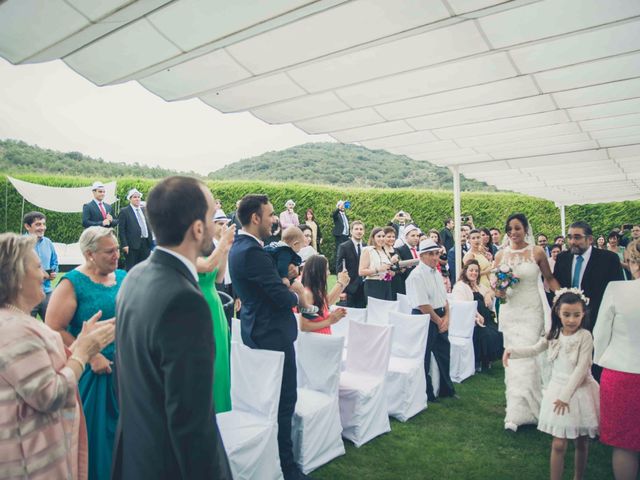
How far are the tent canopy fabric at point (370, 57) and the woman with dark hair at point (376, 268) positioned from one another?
168 centimetres

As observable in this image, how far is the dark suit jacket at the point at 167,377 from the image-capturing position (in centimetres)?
136

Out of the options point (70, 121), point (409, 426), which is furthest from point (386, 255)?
point (70, 121)

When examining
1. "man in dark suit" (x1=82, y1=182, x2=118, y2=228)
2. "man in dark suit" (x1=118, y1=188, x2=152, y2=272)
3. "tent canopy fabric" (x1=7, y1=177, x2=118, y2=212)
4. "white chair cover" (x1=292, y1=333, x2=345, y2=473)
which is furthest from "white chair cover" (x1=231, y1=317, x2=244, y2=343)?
"tent canopy fabric" (x1=7, y1=177, x2=118, y2=212)

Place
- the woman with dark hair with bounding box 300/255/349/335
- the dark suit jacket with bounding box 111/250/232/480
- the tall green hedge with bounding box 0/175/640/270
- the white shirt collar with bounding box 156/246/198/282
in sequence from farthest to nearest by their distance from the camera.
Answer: the tall green hedge with bounding box 0/175/640/270 < the woman with dark hair with bounding box 300/255/349/335 < the white shirt collar with bounding box 156/246/198/282 < the dark suit jacket with bounding box 111/250/232/480

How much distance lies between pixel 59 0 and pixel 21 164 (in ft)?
A: 150

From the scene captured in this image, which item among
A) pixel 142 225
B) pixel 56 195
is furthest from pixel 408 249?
pixel 56 195

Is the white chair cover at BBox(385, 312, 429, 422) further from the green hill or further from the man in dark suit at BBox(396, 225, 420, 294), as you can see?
the green hill

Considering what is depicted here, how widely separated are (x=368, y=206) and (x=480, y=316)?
13.0 m

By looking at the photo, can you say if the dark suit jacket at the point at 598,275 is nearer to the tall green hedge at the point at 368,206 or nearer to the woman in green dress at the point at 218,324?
the woman in green dress at the point at 218,324

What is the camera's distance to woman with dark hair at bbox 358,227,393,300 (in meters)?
7.07

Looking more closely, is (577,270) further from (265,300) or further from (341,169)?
(341,169)

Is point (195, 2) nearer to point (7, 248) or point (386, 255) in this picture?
point (7, 248)

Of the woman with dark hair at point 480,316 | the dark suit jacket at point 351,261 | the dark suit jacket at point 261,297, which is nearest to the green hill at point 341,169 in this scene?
the dark suit jacket at point 351,261

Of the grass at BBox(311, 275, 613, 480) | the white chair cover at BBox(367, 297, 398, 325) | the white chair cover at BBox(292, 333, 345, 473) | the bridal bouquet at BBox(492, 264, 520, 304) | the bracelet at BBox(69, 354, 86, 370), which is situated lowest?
the grass at BBox(311, 275, 613, 480)
